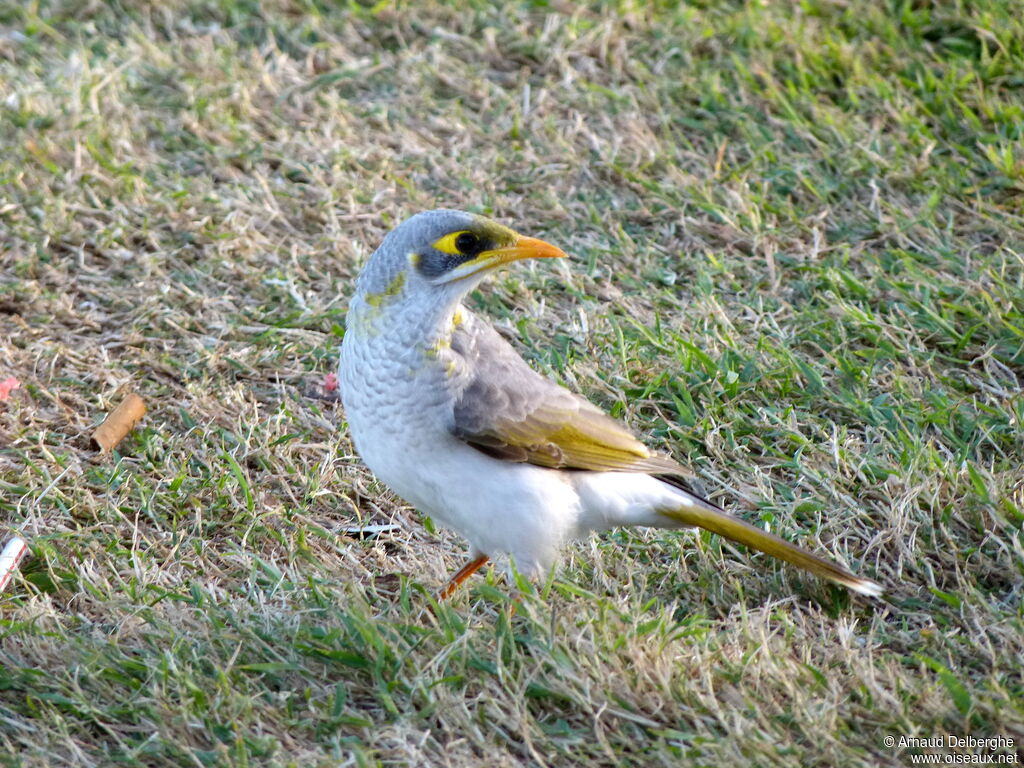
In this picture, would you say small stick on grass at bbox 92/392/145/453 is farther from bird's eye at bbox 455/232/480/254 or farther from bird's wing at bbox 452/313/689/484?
bird's eye at bbox 455/232/480/254

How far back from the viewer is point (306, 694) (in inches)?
140

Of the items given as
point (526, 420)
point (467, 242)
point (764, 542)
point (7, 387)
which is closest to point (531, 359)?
point (526, 420)

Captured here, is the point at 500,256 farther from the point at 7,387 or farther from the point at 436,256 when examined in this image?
the point at 7,387

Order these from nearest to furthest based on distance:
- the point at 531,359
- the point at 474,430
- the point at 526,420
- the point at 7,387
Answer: the point at 474,430 < the point at 526,420 < the point at 7,387 < the point at 531,359

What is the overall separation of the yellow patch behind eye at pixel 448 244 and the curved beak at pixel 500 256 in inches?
2.2

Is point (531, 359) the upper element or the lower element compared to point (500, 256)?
lower

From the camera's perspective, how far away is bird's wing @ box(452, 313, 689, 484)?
3.90 meters

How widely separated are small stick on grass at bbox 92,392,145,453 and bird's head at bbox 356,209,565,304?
1.45 m

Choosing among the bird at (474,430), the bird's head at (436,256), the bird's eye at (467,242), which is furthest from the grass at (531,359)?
the bird's eye at (467,242)

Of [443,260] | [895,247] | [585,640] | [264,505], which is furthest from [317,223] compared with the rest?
[585,640]

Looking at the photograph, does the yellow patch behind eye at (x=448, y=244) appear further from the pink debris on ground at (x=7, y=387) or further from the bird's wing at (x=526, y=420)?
the pink debris on ground at (x=7, y=387)

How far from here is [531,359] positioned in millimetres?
5305

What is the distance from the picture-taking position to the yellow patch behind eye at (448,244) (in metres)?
3.87

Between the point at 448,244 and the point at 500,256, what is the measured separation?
0.59 feet
